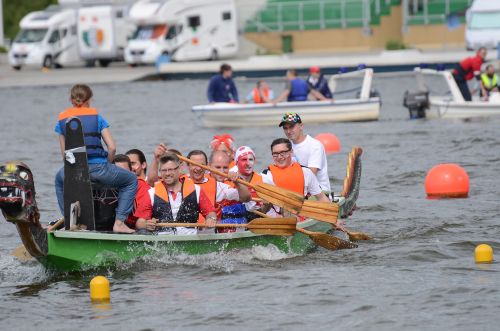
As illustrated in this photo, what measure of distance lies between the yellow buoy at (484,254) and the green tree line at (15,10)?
52.1 meters

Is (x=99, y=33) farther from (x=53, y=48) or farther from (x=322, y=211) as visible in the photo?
(x=322, y=211)

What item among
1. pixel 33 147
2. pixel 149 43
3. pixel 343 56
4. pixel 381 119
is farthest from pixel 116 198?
pixel 149 43

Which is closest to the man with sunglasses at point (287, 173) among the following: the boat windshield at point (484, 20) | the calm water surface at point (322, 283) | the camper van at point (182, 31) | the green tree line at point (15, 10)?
the calm water surface at point (322, 283)

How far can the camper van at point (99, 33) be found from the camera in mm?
51094

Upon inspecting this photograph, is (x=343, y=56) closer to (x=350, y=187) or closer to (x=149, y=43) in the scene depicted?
(x=149, y=43)

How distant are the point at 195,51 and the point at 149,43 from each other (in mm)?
2093

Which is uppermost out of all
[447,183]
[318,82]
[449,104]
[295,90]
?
[318,82]

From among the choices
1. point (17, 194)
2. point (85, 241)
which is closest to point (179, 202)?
point (85, 241)

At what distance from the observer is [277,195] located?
42.2ft

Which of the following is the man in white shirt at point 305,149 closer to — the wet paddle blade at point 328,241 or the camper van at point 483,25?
the wet paddle blade at point 328,241

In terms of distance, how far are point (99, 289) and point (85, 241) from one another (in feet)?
1.99

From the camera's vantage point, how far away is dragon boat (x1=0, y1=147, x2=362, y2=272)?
11.4 meters

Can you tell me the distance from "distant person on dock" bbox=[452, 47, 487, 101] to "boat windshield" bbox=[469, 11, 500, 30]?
16734 mm

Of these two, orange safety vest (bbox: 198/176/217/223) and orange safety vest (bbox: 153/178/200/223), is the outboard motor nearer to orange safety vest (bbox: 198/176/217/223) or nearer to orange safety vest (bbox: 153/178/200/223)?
orange safety vest (bbox: 198/176/217/223)
